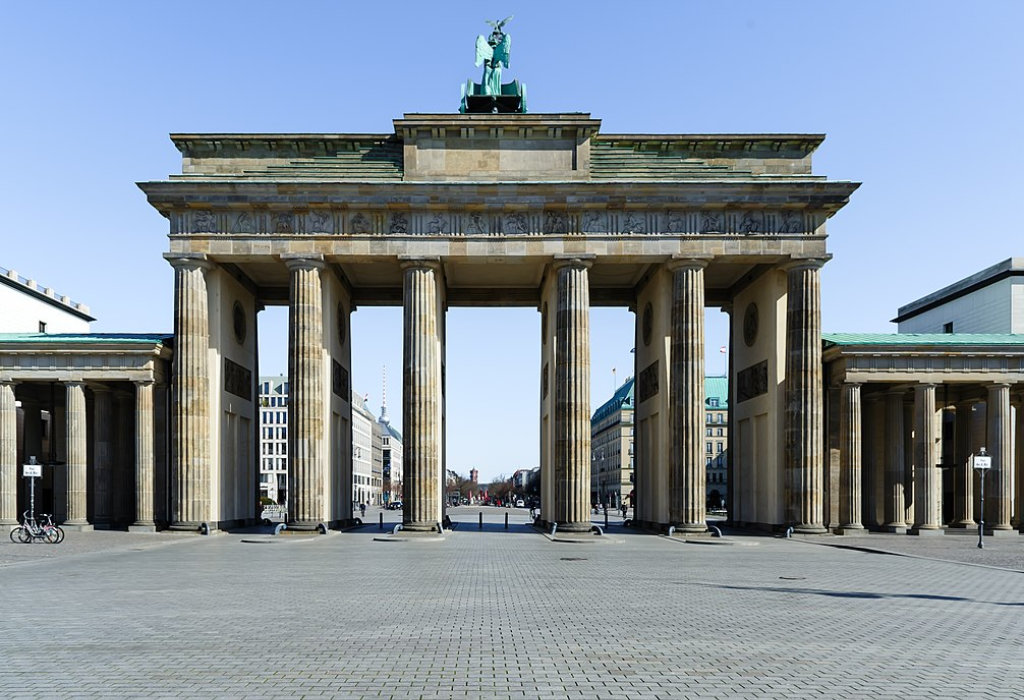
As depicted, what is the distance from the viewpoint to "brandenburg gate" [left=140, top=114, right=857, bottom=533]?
4422 centimetres

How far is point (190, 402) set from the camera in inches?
1757

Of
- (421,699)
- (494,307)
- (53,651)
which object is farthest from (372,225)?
(421,699)

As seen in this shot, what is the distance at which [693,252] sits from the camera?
147 ft

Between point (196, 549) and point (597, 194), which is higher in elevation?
point (597, 194)

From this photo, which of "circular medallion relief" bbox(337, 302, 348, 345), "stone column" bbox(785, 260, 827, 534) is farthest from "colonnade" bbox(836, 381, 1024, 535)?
"circular medallion relief" bbox(337, 302, 348, 345)

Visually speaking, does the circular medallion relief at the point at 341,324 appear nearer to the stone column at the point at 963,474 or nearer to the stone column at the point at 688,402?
the stone column at the point at 688,402

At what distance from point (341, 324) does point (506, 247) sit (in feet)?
40.0

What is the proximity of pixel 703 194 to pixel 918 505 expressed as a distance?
18.9 metres

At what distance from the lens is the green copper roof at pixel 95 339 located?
45469mm

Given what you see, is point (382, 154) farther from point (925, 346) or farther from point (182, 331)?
point (925, 346)

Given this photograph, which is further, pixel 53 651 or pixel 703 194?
pixel 703 194

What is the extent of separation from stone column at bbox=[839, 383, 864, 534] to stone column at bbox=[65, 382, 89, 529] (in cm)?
3701

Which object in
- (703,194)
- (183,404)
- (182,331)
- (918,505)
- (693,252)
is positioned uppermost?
(703,194)

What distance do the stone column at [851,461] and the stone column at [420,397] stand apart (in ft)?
64.4
